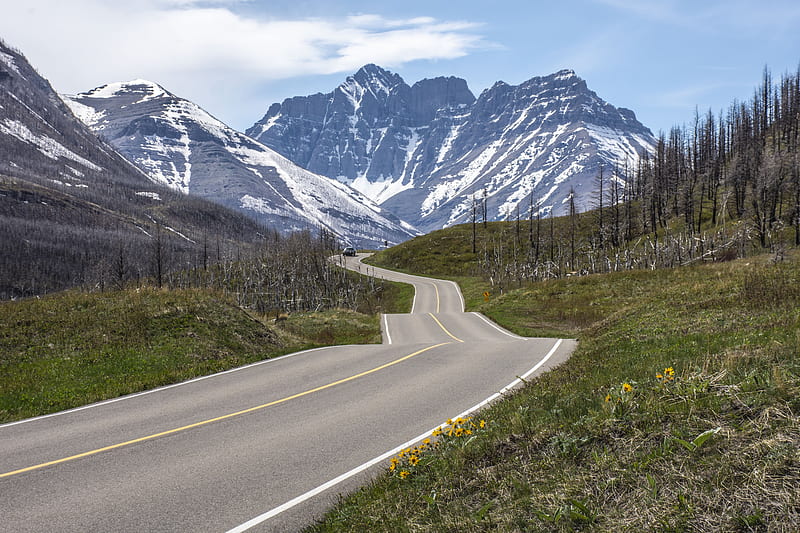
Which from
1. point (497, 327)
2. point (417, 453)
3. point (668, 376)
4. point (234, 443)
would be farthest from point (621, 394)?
point (497, 327)

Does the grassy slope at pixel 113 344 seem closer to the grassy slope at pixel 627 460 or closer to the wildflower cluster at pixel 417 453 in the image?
the wildflower cluster at pixel 417 453

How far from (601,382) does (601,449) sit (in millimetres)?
3343

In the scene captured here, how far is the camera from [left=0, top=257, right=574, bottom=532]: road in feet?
22.5

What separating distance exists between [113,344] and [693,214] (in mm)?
99416

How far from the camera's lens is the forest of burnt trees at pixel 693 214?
70.7 metres

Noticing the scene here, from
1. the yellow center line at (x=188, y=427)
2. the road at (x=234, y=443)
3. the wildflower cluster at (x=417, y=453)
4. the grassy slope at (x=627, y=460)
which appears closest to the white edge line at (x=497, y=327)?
the road at (x=234, y=443)

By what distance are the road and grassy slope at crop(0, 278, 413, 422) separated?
1.26 m

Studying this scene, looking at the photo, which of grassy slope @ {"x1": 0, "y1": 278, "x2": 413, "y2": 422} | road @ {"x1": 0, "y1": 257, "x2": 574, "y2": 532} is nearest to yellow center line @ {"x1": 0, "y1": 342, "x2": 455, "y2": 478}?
road @ {"x1": 0, "y1": 257, "x2": 574, "y2": 532}

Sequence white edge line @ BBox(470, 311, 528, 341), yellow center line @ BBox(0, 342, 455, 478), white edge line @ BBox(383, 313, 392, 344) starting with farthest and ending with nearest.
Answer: white edge line @ BBox(383, 313, 392, 344), white edge line @ BBox(470, 311, 528, 341), yellow center line @ BBox(0, 342, 455, 478)

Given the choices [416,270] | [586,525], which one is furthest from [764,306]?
[416,270]

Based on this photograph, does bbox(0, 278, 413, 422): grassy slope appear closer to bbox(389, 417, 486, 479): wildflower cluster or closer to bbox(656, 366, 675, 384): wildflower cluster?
bbox(389, 417, 486, 479): wildflower cluster

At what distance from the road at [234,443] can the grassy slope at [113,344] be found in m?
1.26

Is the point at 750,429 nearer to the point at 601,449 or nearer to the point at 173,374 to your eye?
the point at 601,449

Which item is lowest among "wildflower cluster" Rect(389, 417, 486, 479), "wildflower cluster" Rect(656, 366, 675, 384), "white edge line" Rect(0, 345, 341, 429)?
"white edge line" Rect(0, 345, 341, 429)
